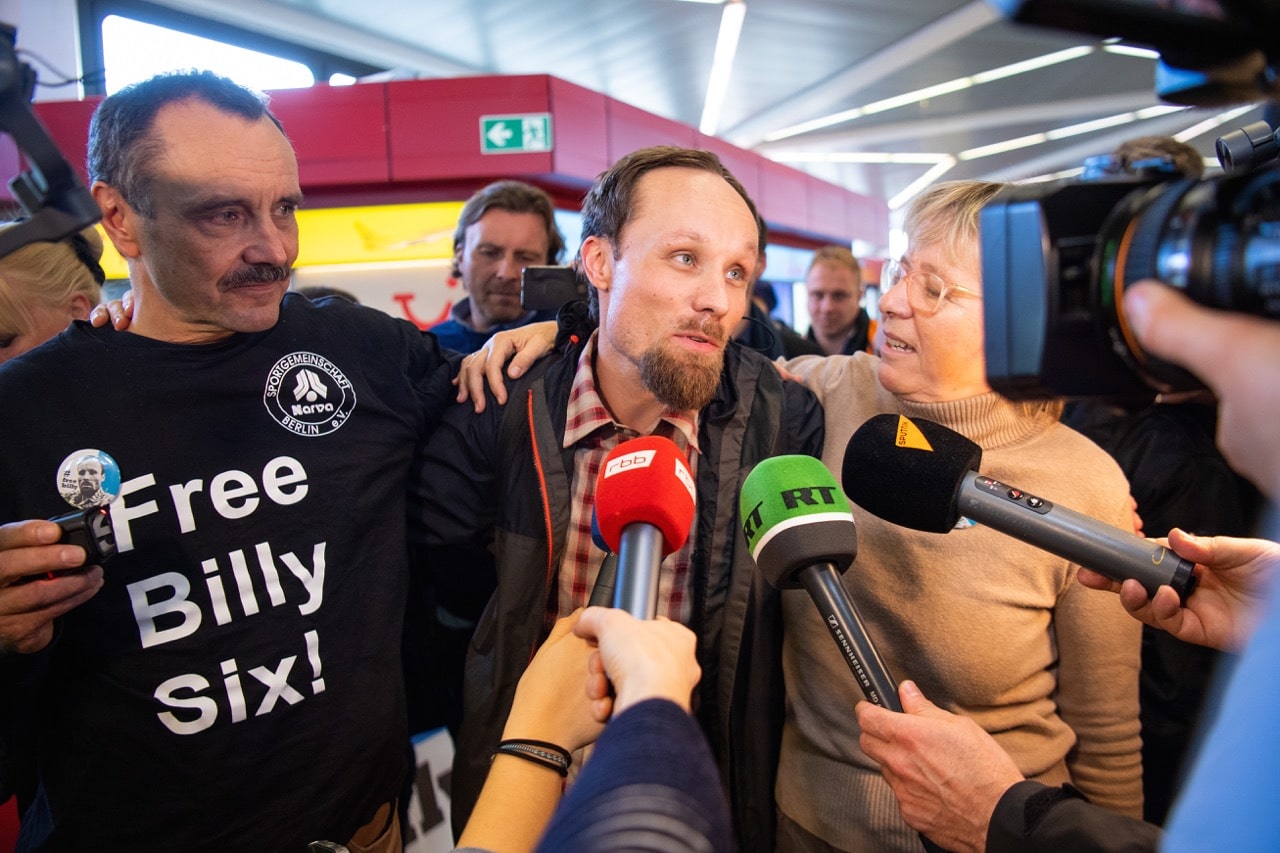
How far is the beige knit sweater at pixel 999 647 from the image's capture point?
1.20 metres

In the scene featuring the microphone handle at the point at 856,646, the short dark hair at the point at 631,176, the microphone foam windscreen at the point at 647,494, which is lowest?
the microphone handle at the point at 856,646

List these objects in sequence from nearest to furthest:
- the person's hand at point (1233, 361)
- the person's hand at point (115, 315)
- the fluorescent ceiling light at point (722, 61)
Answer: the person's hand at point (1233, 361)
the person's hand at point (115, 315)
the fluorescent ceiling light at point (722, 61)

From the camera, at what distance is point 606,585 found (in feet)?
2.90

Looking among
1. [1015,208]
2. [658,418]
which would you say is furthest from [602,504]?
[658,418]

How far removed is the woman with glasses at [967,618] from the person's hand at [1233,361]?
0.69 metres

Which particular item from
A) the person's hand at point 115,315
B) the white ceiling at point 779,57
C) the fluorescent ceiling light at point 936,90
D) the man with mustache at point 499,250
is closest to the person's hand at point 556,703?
the person's hand at point 115,315

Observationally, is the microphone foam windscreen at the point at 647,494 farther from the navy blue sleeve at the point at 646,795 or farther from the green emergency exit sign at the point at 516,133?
the green emergency exit sign at the point at 516,133

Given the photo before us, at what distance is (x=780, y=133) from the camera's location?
37.1 feet

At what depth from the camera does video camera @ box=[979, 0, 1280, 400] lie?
1.77ft

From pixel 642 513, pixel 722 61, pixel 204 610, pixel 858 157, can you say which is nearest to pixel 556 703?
pixel 642 513

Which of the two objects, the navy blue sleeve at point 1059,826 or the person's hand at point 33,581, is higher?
the person's hand at point 33,581

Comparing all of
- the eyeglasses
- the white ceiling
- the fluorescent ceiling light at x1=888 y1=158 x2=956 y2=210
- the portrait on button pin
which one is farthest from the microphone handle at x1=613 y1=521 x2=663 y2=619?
the fluorescent ceiling light at x1=888 y1=158 x2=956 y2=210

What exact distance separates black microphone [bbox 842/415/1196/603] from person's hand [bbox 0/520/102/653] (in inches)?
40.8

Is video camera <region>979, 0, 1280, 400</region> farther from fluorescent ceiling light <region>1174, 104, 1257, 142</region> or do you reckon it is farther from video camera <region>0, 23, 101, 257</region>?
fluorescent ceiling light <region>1174, 104, 1257, 142</region>
